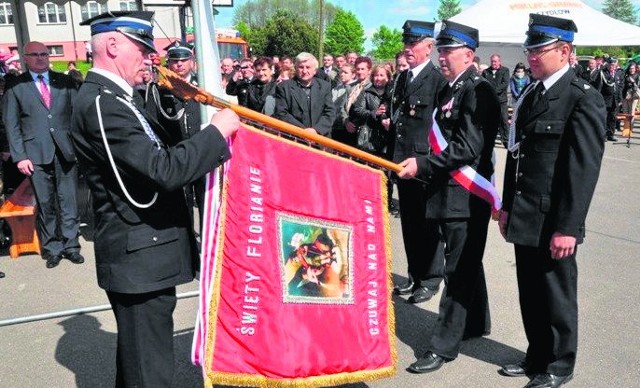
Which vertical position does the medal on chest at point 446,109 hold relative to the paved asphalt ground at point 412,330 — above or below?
above

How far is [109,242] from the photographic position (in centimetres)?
228

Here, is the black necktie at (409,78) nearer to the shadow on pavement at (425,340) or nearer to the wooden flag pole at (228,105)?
the shadow on pavement at (425,340)

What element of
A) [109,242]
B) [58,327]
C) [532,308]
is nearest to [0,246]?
[58,327]

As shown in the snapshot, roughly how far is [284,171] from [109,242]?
0.83 metres

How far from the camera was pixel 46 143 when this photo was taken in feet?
18.2

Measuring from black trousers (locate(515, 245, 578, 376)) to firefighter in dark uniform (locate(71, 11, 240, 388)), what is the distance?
1912 millimetres

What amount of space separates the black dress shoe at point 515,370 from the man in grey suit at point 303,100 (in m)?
3.40

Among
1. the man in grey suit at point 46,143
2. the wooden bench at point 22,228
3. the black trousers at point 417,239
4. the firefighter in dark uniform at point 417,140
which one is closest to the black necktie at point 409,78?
the firefighter in dark uniform at point 417,140

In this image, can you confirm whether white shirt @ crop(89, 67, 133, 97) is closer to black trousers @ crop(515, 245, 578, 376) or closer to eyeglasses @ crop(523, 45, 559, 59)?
eyeglasses @ crop(523, 45, 559, 59)

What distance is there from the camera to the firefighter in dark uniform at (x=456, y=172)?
3287 millimetres

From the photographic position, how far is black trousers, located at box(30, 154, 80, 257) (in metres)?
5.64

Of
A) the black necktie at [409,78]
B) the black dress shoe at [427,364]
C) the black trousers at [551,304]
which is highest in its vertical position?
the black necktie at [409,78]

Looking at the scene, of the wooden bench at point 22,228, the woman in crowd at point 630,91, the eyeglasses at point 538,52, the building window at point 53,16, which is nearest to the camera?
the eyeglasses at point 538,52

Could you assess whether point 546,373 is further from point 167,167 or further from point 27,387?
point 27,387
